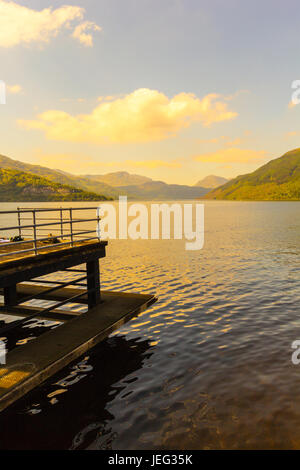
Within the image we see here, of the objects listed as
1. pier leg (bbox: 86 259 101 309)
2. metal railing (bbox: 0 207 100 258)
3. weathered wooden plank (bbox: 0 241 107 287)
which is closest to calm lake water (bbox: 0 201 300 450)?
pier leg (bbox: 86 259 101 309)

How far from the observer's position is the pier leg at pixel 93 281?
1546 cm

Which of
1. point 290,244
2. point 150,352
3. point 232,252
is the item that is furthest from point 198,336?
point 290,244

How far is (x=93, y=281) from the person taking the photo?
15680 millimetres

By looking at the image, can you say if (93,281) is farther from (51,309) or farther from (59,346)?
(59,346)

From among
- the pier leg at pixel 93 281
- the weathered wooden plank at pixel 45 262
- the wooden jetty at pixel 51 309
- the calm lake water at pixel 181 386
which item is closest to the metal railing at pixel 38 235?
the wooden jetty at pixel 51 309

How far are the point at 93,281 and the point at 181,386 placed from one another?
7.01m

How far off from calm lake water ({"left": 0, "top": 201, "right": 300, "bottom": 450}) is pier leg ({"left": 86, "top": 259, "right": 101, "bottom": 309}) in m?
2.12

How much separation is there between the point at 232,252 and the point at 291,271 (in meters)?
13.1

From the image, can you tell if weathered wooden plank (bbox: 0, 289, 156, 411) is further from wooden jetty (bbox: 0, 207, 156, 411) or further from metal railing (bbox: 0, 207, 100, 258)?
metal railing (bbox: 0, 207, 100, 258)

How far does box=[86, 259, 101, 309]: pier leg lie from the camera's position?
15461mm

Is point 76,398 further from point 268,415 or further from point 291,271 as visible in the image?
point 291,271

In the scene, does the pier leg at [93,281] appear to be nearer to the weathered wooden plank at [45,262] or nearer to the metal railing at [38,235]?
the weathered wooden plank at [45,262]
